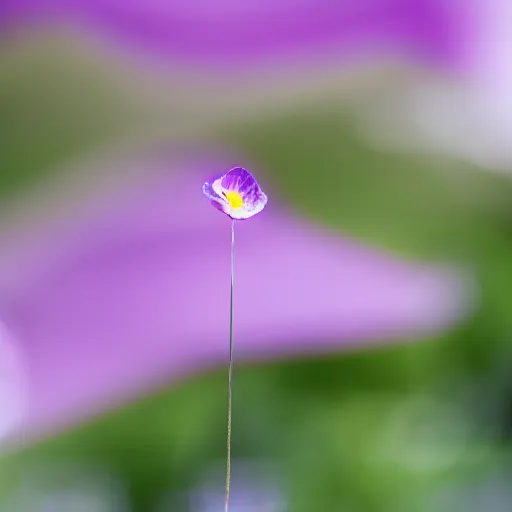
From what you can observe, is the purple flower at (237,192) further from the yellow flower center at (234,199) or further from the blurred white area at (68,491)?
the blurred white area at (68,491)

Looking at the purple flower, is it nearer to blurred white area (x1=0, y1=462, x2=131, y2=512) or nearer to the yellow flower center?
the yellow flower center

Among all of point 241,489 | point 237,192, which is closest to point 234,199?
point 237,192

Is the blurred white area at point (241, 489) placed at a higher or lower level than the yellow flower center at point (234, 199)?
higher

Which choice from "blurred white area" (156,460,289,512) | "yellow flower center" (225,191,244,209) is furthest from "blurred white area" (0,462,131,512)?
"yellow flower center" (225,191,244,209)

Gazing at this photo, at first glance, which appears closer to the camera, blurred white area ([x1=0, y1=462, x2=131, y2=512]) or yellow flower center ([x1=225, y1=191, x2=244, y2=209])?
yellow flower center ([x1=225, y1=191, x2=244, y2=209])

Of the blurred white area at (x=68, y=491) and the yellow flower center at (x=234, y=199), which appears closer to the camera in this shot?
the yellow flower center at (x=234, y=199)

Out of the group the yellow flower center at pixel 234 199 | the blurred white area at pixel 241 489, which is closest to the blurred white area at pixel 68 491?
the blurred white area at pixel 241 489

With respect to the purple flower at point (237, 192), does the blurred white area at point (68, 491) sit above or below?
above

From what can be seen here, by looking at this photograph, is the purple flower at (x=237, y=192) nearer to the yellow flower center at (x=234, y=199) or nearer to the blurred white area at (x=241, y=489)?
the yellow flower center at (x=234, y=199)

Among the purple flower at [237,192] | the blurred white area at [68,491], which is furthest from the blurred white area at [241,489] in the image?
the purple flower at [237,192]
